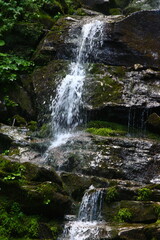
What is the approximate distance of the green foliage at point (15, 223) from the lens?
6.26m

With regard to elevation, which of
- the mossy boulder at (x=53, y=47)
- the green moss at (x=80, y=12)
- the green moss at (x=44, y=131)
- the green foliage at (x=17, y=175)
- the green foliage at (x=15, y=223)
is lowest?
the green foliage at (x=15, y=223)

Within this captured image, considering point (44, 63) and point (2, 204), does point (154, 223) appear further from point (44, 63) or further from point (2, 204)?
point (44, 63)

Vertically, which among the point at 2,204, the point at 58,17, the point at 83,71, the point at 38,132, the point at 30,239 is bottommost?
the point at 30,239

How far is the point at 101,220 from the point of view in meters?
7.11

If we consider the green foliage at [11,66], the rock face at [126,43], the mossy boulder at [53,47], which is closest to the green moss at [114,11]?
the rock face at [126,43]

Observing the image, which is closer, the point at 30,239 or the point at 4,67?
the point at 30,239

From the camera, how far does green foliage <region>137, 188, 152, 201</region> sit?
7044 mm

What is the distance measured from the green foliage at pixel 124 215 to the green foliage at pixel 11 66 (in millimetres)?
6666

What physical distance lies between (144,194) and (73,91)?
5319mm

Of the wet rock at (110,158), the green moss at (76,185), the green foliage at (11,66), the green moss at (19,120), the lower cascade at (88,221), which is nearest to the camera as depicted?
the lower cascade at (88,221)

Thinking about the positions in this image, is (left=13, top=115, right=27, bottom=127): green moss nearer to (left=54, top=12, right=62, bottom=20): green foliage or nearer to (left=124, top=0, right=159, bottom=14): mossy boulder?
(left=54, top=12, right=62, bottom=20): green foliage

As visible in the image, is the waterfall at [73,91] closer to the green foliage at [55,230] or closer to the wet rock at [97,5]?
the green foliage at [55,230]

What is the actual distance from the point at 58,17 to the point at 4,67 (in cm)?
470

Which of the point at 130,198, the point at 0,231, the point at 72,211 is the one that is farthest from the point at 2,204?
the point at 130,198
